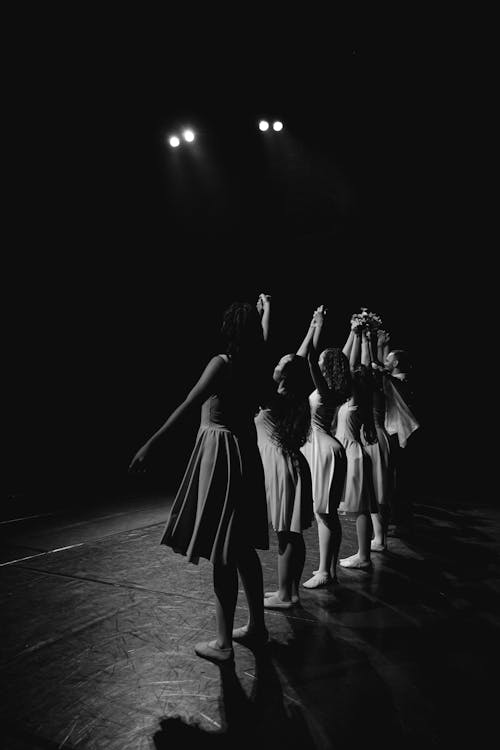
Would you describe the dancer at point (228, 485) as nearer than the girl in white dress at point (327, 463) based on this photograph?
Yes

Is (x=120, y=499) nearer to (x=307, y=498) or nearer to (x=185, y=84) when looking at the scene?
(x=307, y=498)

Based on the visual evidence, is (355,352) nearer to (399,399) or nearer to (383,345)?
(399,399)

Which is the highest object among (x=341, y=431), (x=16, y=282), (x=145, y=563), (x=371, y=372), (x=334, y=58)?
(x=334, y=58)

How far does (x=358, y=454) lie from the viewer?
11.4ft

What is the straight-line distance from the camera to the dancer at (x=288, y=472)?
2568 millimetres

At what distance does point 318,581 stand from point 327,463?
78cm

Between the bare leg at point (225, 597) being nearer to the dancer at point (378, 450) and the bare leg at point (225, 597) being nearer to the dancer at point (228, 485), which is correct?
the dancer at point (228, 485)

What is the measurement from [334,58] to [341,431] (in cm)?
527

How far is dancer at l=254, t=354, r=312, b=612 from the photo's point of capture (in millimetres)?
2568

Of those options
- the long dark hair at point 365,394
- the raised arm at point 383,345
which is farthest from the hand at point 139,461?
the raised arm at point 383,345

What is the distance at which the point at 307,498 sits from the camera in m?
2.63

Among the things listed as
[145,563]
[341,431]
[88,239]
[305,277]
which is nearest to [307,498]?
[341,431]

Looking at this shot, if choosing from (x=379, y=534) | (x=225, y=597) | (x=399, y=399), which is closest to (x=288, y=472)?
(x=225, y=597)

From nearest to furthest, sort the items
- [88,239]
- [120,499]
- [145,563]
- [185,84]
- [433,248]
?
[145,563] → [120,499] → [185,84] → [88,239] → [433,248]
